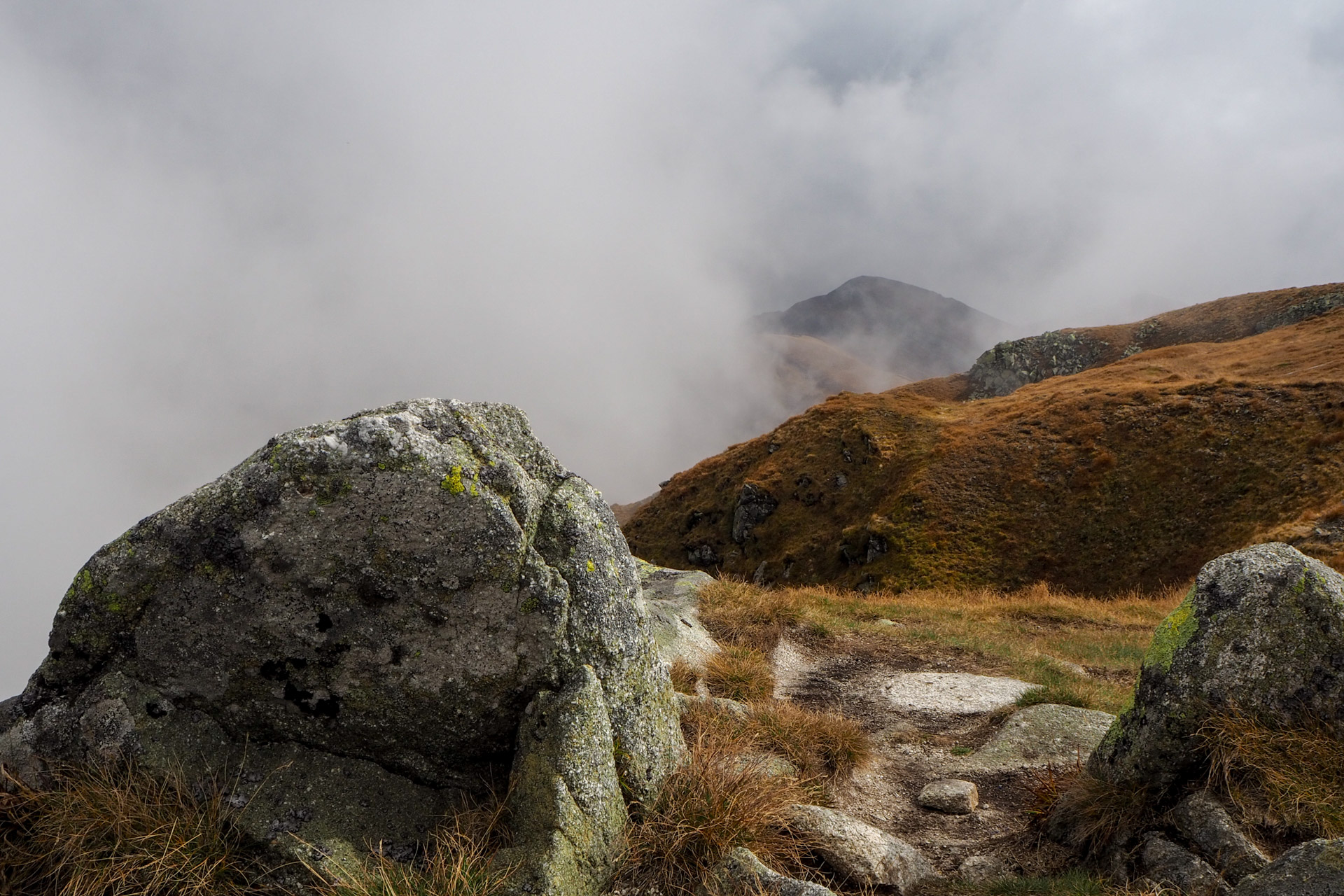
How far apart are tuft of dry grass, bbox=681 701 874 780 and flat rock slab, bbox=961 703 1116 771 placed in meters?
2.04

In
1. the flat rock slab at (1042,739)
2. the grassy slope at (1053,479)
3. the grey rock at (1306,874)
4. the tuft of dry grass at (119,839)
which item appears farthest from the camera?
the grassy slope at (1053,479)

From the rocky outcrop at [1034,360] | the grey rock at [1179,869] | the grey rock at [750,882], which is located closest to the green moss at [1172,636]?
the grey rock at [1179,869]

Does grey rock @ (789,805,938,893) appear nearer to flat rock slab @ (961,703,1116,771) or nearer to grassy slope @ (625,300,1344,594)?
flat rock slab @ (961,703,1116,771)

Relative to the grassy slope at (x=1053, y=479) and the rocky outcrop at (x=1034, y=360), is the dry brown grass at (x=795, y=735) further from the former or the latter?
the rocky outcrop at (x=1034, y=360)

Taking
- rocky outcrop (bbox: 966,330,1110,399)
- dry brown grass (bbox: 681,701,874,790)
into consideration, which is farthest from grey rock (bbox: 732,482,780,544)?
rocky outcrop (bbox: 966,330,1110,399)

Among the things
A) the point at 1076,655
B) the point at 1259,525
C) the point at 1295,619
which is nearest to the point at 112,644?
the point at 1295,619

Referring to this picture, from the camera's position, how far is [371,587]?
6.15 metres

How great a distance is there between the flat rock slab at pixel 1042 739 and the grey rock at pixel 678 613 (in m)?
5.72

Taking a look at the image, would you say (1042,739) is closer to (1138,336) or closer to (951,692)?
(951,692)

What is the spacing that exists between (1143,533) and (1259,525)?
7022 millimetres

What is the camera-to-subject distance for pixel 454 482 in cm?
621

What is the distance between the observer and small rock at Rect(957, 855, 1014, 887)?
24.3 feet

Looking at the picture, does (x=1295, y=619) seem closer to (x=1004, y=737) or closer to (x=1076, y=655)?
(x=1004, y=737)

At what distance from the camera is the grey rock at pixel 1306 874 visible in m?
4.81
